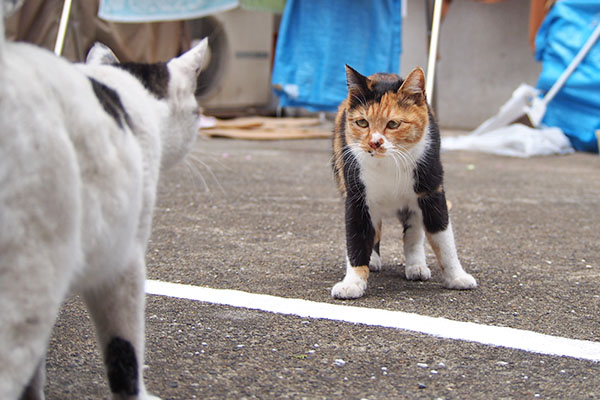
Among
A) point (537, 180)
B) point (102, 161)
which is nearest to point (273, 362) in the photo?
point (102, 161)

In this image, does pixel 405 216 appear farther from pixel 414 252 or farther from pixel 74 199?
pixel 74 199

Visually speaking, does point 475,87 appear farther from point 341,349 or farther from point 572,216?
point 341,349

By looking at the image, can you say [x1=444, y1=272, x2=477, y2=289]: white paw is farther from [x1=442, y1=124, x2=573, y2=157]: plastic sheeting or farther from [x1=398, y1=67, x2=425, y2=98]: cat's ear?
[x1=442, y1=124, x2=573, y2=157]: plastic sheeting

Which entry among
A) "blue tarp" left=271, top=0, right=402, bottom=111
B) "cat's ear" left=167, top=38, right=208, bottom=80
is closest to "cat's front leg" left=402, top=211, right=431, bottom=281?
"cat's ear" left=167, top=38, right=208, bottom=80

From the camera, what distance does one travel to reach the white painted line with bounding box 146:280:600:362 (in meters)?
2.35

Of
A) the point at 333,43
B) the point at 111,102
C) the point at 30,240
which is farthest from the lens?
the point at 333,43

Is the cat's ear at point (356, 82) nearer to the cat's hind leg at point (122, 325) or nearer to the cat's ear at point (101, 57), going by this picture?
the cat's ear at point (101, 57)

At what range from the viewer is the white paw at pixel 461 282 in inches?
118

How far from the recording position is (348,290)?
2844 millimetres

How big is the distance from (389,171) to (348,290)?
20.5 inches

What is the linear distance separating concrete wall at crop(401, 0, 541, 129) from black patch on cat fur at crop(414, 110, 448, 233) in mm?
7773

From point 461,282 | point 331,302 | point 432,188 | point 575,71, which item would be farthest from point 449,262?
point 575,71

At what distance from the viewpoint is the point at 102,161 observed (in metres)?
1.49

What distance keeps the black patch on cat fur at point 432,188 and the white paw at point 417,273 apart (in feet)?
0.83
